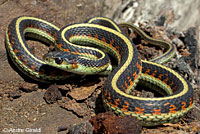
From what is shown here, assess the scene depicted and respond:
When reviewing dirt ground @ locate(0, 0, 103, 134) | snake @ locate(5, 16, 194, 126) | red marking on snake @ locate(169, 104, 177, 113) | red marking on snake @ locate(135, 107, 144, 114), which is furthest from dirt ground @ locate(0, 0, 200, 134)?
red marking on snake @ locate(135, 107, 144, 114)

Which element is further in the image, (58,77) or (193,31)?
(193,31)

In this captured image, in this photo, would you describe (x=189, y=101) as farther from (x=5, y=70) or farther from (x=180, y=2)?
(x=180, y=2)

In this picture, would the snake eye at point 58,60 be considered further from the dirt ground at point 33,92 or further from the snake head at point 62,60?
the dirt ground at point 33,92

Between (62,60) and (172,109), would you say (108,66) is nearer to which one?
(62,60)

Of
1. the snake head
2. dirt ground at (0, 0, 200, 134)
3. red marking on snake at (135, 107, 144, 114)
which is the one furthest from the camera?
the snake head

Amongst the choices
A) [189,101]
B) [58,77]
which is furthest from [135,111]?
[58,77]

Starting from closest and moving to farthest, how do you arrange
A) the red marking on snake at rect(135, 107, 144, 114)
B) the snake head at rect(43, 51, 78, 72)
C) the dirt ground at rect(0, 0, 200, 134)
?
the red marking on snake at rect(135, 107, 144, 114), the dirt ground at rect(0, 0, 200, 134), the snake head at rect(43, 51, 78, 72)

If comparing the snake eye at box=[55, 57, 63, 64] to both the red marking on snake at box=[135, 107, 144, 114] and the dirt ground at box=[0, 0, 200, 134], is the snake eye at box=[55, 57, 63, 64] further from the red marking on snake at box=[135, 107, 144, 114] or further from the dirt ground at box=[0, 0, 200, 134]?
the red marking on snake at box=[135, 107, 144, 114]
